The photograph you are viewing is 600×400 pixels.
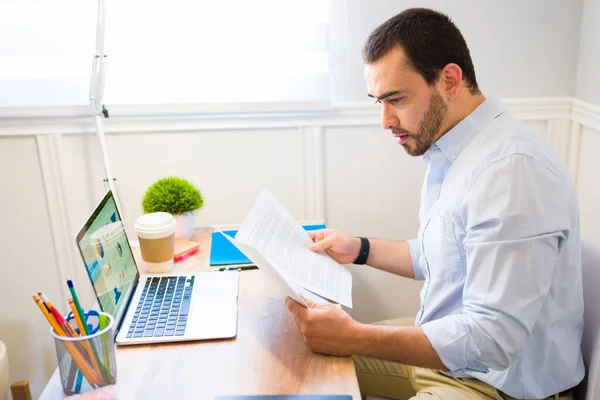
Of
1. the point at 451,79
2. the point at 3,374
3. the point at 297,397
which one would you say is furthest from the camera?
the point at 3,374

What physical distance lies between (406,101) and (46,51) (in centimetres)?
120

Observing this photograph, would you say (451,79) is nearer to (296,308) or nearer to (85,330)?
(296,308)

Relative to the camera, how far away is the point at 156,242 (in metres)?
1.40

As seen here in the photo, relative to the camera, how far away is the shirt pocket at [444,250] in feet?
3.76

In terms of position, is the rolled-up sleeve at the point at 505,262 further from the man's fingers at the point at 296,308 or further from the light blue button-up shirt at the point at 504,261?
the man's fingers at the point at 296,308

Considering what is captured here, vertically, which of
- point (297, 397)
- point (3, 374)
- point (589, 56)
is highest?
point (589, 56)

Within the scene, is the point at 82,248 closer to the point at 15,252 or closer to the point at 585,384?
the point at 585,384

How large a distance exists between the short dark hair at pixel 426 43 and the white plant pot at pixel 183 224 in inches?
26.5

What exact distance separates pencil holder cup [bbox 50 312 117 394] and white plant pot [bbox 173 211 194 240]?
0.59 meters

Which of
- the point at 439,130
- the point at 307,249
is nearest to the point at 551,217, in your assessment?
the point at 439,130

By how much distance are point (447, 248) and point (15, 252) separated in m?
1.54

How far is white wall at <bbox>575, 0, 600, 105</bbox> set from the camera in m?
1.80

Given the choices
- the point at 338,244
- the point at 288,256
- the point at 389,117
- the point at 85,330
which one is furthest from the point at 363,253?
the point at 85,330

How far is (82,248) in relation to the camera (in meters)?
1.09
